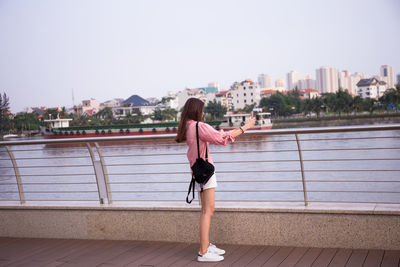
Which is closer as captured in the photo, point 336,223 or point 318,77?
point 336,223

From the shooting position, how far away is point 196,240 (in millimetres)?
3430

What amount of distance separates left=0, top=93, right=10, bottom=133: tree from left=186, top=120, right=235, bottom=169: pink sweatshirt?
245 ft

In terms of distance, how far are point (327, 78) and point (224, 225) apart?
19504cm

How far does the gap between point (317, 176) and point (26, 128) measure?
65549 mm

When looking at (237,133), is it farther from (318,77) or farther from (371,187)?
(318,77)

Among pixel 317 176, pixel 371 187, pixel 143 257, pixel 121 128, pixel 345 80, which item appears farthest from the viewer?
pixel 345 80

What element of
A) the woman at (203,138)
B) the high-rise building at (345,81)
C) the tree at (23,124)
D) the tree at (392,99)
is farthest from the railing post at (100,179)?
the high-rise building at (345,81)

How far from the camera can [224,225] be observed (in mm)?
3326

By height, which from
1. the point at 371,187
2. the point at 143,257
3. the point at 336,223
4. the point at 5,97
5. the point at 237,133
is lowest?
the point at 371,187

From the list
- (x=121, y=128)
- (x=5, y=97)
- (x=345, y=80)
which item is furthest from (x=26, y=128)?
(x=345, y=80)

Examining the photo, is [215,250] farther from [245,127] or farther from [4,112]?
[4,112]

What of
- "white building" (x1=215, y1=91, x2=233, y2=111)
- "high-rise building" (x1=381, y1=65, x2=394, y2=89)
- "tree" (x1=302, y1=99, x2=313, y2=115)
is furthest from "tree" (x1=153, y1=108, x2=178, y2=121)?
"high-rise building" (x1=381, y1=65, x2=394, y2=89)

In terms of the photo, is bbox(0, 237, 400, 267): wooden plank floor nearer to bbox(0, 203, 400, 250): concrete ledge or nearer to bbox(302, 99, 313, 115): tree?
bbox(0, 203, 400, 250): concrete ledge

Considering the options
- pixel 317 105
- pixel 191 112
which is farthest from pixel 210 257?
pixel 317 105
